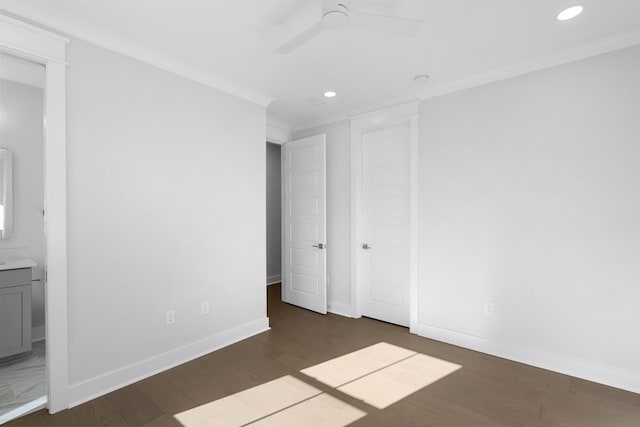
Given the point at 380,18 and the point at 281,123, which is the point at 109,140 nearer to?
the point at 380,18

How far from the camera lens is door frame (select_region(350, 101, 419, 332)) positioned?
3352mm

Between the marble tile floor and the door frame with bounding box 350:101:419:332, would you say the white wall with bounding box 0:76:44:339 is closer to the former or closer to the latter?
the marble tile floor

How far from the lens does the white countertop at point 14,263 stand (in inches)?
104

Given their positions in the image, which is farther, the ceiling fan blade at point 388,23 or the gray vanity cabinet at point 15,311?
the gray vanity cabinet at point 15,311

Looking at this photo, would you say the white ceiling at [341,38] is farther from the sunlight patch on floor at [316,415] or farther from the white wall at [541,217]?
the sunlight patch on floor at [316,415]

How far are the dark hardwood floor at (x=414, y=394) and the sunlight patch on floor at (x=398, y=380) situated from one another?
58mm

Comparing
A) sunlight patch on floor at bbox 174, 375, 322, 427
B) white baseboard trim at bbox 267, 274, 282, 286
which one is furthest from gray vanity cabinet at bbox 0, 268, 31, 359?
white baseboard trim at bbox 267, 274, 282, 286

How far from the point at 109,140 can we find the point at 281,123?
2.41 meters

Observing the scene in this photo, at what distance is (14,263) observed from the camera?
8.99ft

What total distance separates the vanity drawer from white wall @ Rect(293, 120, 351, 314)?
310cm

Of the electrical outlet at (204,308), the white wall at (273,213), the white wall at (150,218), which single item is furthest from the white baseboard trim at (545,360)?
the white wall at (273,213)

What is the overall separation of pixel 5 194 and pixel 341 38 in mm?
3485

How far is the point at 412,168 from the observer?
3.38 meters

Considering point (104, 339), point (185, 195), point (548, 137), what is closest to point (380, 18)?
point (548, 137)
